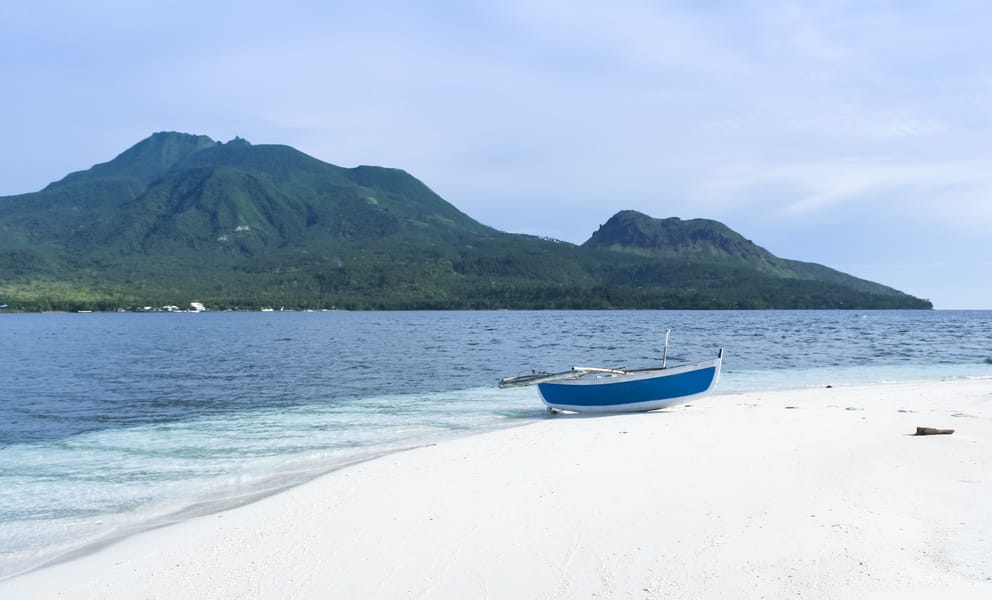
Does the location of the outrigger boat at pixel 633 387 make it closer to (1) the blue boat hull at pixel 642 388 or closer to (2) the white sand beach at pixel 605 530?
(1) the blue boat hull at pixel 642 388

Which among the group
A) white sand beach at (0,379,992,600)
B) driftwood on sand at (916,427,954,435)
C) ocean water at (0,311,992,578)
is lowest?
ocean water at (0,311,992,578)

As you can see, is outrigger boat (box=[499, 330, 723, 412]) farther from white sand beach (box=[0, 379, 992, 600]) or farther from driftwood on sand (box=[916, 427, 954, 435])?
driftwood on sand (box=[916, 427, 954, 435])

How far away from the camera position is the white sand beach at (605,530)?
7.07m

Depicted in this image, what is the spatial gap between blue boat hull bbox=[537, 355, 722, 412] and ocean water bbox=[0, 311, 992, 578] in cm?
184

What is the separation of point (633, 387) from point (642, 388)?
26cm

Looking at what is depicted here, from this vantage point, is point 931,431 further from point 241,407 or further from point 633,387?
point 241,407

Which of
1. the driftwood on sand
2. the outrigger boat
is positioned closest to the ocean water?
the outrigger boat

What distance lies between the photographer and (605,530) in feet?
28.4

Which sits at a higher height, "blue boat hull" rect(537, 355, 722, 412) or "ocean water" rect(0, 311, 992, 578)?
"blue boat hull" rect(537, 355, 722, 412)

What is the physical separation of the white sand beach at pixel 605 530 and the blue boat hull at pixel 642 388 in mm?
5921

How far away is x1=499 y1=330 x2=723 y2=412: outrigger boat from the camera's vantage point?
20344 mm

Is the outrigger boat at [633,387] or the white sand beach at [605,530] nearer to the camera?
the white sand beach at [605,530]

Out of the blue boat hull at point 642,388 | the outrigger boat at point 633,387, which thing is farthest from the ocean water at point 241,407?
the blue boat hull at point 642,388

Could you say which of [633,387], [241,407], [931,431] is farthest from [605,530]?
[241,407]
